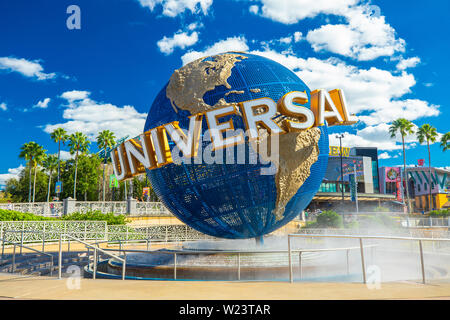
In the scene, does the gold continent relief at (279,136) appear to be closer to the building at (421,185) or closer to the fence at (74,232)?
the fence at (74,232)

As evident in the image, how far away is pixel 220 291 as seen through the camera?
576 cm

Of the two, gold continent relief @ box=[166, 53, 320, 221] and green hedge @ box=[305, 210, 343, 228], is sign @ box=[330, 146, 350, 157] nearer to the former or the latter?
green hedge @ box=[305, 210, 343, 228]

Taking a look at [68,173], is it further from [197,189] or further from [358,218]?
[197,189]

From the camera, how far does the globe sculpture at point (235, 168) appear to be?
29.5ft

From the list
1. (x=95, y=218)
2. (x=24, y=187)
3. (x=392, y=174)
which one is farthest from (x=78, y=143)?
(x=392, y=174)

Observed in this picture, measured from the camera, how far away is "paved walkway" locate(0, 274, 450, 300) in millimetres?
5301

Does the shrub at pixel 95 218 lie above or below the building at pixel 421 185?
below

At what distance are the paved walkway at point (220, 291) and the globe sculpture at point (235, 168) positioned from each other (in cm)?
291

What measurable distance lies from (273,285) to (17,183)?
7010cm

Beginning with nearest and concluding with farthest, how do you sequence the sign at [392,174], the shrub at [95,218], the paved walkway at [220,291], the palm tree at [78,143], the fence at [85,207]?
the paved walkway at [220,291] → the shrub at [95,218] → the fence at [85,207] → the palm tree at [78,143] → the sign at [392,174]

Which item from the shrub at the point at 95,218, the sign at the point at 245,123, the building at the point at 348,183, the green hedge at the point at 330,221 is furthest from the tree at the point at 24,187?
the sign at the point at 245,123

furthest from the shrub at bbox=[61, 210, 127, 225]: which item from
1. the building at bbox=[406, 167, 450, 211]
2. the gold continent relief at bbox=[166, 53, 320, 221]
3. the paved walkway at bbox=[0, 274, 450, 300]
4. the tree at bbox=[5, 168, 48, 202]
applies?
the building at bbox=[406, 167, 450, 211]

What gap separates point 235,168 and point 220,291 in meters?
3.69
